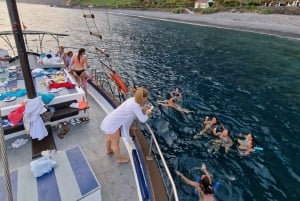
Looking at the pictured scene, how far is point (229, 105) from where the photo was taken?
655 inches

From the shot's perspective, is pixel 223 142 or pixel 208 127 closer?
pixel 223 142

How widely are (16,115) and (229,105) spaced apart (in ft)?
45.8

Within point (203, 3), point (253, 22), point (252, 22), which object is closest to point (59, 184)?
point (253, 22)

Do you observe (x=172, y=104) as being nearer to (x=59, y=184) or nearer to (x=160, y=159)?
(x=160, y=159)

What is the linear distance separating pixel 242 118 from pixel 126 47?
2602 centimetres

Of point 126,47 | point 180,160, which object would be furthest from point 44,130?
point 126,47

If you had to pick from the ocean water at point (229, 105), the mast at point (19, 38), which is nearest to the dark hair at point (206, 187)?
the ocean water at point (229, 105)

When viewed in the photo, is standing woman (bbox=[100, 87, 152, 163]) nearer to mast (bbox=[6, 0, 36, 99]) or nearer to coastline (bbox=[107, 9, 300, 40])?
mast (bbox=[6, 0, 36, 99])

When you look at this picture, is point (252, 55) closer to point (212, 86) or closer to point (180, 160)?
point (212, 86)

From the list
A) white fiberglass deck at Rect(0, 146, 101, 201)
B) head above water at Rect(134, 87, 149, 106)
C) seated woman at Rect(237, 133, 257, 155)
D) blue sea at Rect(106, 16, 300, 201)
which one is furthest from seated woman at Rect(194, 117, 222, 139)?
white fiberglass deck at Rect(0, 146, 101, 201)

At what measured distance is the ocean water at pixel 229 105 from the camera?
31.6ft

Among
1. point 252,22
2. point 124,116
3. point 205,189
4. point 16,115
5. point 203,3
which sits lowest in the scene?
point 205,189

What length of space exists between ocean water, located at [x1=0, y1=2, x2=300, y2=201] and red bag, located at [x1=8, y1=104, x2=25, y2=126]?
6386mm

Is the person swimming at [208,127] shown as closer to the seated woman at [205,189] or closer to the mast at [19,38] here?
the seated woman at [205,189]
